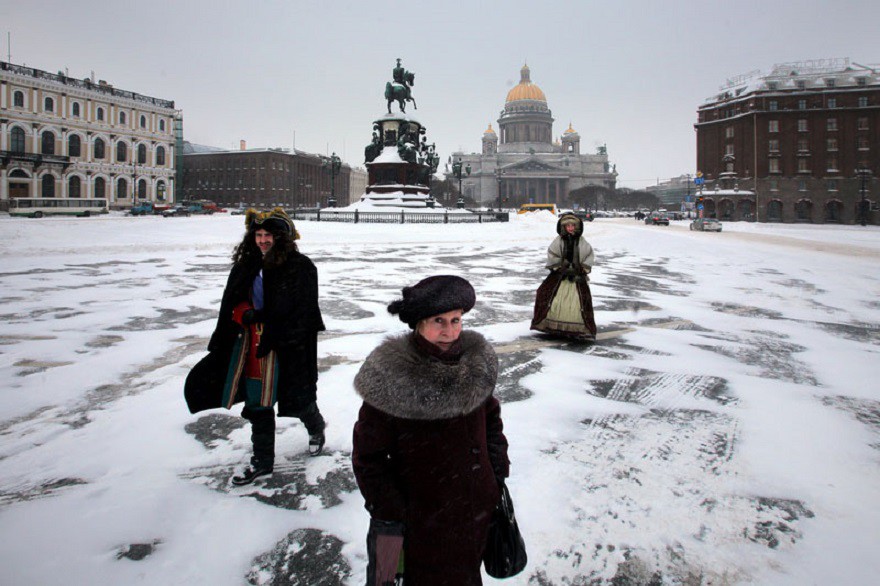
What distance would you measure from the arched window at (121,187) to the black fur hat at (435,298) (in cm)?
7189

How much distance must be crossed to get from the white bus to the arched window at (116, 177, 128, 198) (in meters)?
18.3

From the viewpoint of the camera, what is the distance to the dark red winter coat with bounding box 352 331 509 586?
1860 mm

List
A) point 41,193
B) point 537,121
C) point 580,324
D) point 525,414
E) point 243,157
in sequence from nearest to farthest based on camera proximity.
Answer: point 525,414, point 580,324, point 41,193, point 243,157, point 537,121

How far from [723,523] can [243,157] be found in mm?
93986

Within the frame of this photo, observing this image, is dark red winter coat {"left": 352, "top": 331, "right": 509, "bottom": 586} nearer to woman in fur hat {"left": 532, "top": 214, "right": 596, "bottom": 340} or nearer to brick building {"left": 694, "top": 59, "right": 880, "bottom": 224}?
woman in fur hat {"left": 532, "top": 214, "right": 596, "bottom": 340}

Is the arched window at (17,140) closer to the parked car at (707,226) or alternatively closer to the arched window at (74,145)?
the arched window at (74,145)

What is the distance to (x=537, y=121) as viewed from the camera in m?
121

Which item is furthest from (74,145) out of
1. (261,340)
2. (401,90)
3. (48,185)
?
(261,340)

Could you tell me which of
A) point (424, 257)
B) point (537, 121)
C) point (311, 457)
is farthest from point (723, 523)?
point (537, 121)

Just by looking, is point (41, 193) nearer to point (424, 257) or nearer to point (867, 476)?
point (424, 257)

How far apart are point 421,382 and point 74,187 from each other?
69588mm

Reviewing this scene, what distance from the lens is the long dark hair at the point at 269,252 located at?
10.9ft

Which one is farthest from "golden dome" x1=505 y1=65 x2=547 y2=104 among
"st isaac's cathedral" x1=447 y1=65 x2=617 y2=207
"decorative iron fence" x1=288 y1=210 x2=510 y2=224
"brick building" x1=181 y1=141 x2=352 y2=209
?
"decorative iron fence" x1=288 y1=210 x2=510 y2=224

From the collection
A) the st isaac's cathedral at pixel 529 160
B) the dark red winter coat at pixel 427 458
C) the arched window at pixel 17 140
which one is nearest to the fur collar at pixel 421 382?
the dark red winter coat at pixel 427 458
